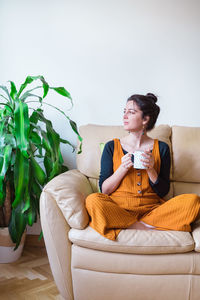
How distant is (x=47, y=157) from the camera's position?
210cm

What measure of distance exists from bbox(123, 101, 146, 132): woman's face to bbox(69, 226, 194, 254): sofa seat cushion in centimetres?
62

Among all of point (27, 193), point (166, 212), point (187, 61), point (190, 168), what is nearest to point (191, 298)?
point (166, 212)

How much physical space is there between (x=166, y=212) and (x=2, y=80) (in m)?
1.67

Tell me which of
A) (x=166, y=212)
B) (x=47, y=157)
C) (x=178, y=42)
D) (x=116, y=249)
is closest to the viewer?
(x=116, y=249)

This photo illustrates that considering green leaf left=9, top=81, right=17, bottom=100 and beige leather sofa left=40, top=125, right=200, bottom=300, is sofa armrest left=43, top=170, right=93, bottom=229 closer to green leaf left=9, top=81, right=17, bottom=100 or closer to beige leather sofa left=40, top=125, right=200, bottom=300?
beige leather sofa left=40, top=125, right=200, bottom=300

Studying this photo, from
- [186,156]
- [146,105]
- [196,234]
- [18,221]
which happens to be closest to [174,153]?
[186,156]

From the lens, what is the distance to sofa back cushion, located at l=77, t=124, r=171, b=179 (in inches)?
83.7

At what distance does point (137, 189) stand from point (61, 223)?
48 centimetres

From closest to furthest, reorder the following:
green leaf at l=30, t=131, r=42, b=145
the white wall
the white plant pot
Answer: green leaf at l=30, t=131, r=42, b=145 < the white plant pot < the white wall

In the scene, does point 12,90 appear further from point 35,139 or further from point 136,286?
point 136,286

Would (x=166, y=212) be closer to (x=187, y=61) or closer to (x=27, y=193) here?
(x=27, y=193)

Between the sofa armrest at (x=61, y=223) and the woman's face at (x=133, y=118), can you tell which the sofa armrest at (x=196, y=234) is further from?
the woman's face at (x=133, y=118)

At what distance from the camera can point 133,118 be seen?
1860 mm

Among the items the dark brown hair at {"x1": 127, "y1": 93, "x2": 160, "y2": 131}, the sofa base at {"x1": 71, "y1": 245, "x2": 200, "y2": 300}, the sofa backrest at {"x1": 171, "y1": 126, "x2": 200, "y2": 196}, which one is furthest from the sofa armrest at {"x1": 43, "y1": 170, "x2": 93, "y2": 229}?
the sofa backrest at {"x1": 171, "y1": 126, "x2": 200, "y2": 196}
